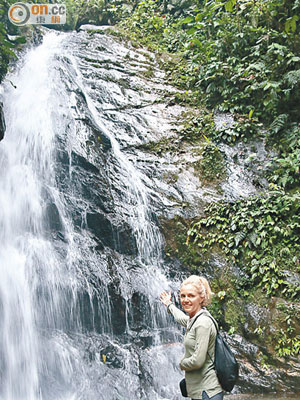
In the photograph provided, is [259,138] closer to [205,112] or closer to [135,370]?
[205,112]

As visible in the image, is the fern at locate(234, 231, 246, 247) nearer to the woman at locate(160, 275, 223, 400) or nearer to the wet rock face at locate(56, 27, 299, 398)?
the wet rock face at locate(56, 27, 299, 398)

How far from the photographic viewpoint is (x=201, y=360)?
2.17 m

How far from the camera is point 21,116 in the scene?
9.30m

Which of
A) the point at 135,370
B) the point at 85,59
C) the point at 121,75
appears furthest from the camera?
the point at 85,59

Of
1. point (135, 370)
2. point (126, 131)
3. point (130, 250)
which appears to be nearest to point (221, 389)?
point (135, 370)

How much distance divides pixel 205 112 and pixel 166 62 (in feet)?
11.3

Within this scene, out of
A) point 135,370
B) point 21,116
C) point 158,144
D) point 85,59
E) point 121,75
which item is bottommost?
point 135,370

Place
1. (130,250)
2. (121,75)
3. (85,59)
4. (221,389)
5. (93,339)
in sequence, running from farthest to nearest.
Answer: (85,59)
(121,75)
(130,250)
(93,339)
(221,389)

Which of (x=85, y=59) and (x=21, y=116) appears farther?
(x=85, y=59)

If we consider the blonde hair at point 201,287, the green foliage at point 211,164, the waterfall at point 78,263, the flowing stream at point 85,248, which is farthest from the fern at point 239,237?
the blonde hair at point 201,287

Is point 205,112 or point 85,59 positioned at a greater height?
point 85,59

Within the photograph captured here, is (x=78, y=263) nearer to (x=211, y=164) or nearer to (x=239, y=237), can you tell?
(x=239, y=237)

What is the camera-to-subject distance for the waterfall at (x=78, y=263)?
5.19m

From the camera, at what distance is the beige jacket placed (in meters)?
2.18
